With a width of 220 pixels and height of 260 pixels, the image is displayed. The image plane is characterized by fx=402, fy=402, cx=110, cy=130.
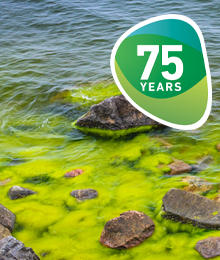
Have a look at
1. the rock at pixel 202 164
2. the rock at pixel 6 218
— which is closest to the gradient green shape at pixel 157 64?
the rock at pixel 202 164

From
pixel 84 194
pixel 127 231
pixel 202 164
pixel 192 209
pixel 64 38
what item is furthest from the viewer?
pixel 64 38

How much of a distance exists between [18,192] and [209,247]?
8.86 feet

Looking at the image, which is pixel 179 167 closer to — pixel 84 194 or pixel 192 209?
pixel 192 209

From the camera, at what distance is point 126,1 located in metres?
17.3

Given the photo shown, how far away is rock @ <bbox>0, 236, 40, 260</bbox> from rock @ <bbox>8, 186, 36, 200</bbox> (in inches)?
62.7

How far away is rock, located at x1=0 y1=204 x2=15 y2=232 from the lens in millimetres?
4777

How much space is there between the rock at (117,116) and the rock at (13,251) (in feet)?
11.8

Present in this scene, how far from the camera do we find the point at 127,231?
4387 millimetres

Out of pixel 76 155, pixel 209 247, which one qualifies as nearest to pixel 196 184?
pixel 209 247

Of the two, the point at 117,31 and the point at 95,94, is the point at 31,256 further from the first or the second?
the point at 117,31

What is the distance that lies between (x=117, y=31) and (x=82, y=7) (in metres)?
3.99

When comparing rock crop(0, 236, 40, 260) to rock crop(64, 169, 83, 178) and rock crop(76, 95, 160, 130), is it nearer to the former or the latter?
rock crop(64, 169, 83, 178)

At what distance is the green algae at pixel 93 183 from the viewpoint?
4.52m

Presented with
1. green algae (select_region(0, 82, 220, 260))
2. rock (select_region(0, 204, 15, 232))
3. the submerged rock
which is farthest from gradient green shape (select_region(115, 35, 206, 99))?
rock (select_region(0, 204, 15, 232))
